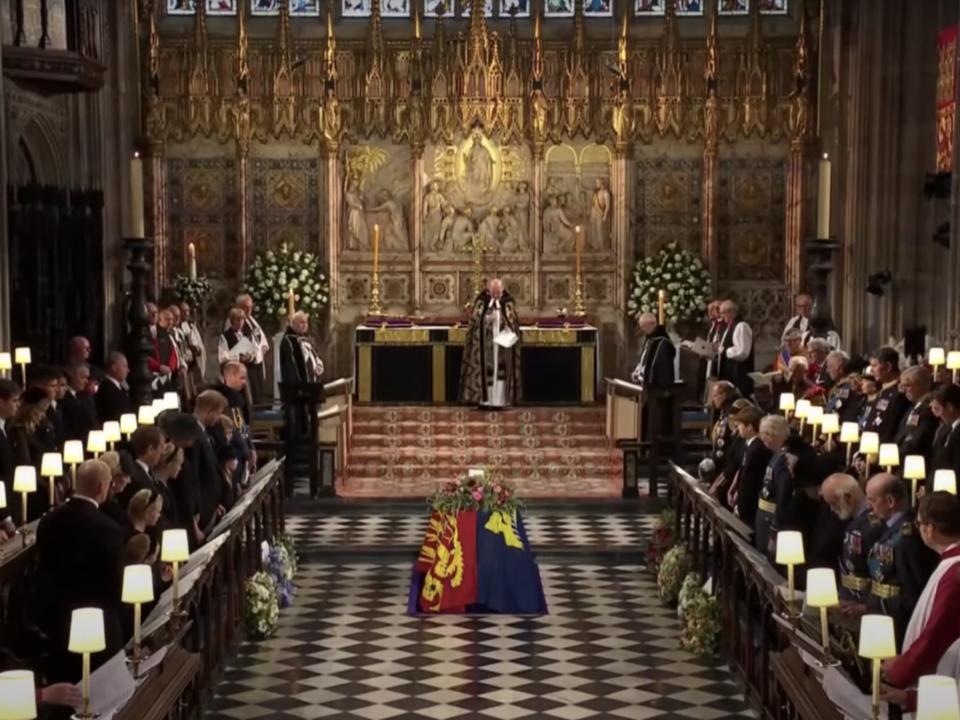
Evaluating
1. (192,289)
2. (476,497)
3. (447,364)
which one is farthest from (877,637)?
(192,289)

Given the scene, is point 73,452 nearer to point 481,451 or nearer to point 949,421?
point 949,421

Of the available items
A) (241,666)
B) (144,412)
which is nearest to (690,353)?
(144,412)

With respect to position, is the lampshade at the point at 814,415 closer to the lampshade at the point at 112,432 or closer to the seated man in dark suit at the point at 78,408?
the lampshade at the point at 112,432

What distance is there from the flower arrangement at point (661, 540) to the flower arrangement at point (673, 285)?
29.5 feet

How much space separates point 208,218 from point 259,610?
12.8m

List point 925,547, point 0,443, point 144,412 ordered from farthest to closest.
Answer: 1. point 144,412
2. point 0,443
3. point 925,547

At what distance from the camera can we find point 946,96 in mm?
20984

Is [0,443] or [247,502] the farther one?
[247,502]

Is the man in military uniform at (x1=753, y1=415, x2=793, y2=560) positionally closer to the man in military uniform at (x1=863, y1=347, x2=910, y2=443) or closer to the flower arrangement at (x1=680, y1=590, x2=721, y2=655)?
the flower arrangement at (x1=680, y1=590, x2=721, y2=655)

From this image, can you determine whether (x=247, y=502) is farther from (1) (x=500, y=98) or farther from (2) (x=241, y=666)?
(1) (x=500, y=98)

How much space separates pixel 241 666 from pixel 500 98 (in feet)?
46.0

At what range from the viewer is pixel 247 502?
13.4 m

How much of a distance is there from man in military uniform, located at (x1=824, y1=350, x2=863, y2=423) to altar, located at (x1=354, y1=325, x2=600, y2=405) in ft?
20.8


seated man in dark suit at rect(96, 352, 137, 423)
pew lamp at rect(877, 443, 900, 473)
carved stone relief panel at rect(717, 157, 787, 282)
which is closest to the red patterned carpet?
seated man in dark suit at rect(96, 352, 137, 423)
